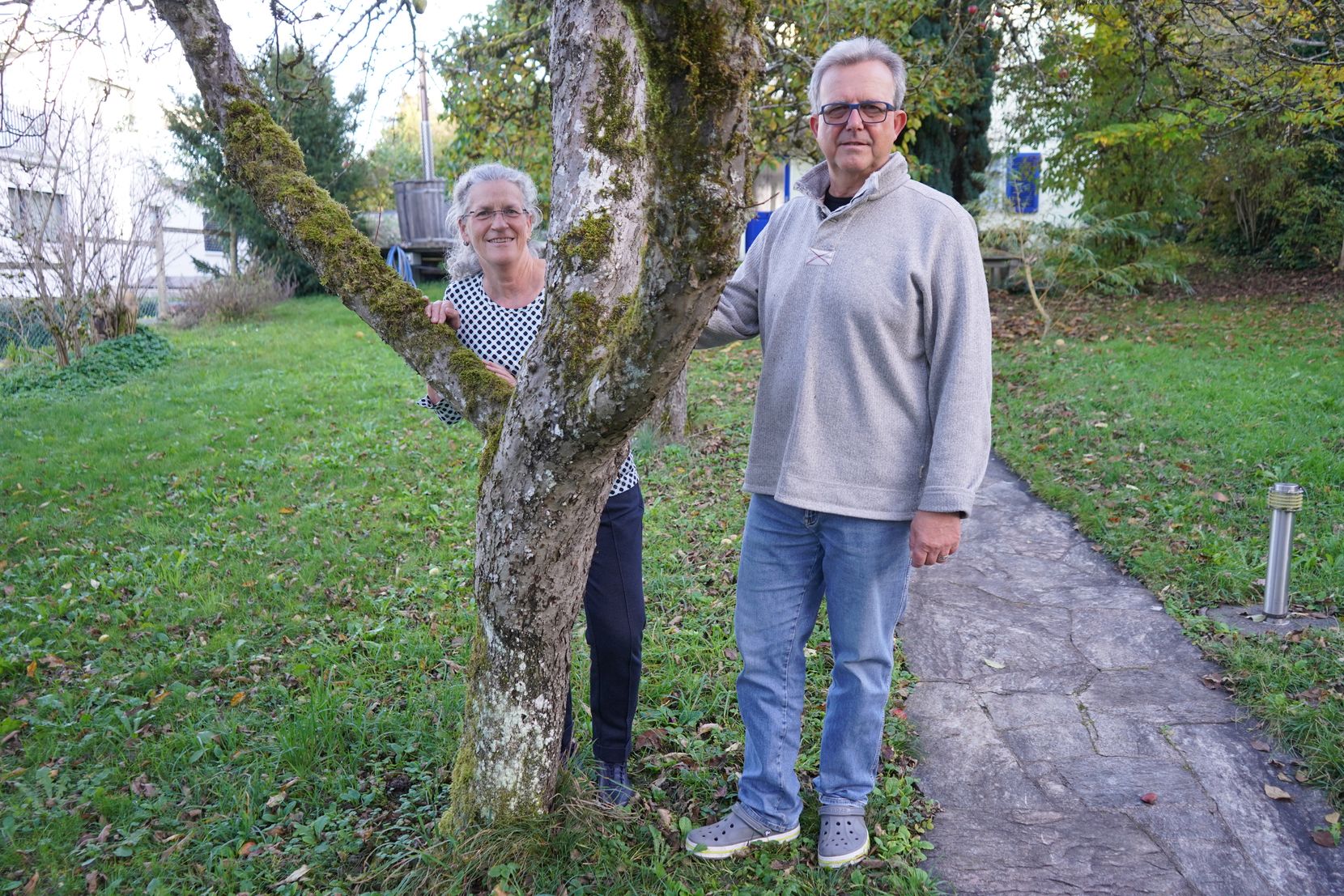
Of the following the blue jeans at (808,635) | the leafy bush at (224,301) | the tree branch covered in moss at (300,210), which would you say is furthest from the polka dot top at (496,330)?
the leafy bush at (224,301)

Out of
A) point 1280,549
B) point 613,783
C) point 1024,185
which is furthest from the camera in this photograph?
point 1024,185

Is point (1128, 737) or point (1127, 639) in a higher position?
point (1127, 639)

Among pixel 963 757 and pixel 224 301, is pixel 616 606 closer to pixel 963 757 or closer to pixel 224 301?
pixel 963 757

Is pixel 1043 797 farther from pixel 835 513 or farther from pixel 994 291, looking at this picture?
pixel 994 291

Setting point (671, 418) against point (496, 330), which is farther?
point (671, 418)

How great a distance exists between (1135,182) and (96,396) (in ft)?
50.0

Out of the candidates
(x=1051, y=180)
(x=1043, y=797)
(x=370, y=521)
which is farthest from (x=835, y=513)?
(x=1051, y=180)

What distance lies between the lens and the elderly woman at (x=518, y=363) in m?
3.00

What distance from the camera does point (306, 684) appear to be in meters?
4.16

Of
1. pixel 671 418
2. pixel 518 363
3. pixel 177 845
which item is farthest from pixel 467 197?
pixel 671 418

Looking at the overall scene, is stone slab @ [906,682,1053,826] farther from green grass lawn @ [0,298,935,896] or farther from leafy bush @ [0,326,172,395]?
leafy bush @ [0,326,172,395]

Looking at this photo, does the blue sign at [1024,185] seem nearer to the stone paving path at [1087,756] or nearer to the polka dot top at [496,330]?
the stone paving path at [1087,756]

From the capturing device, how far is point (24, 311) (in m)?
12.5

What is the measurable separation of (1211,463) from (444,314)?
5673 mm
